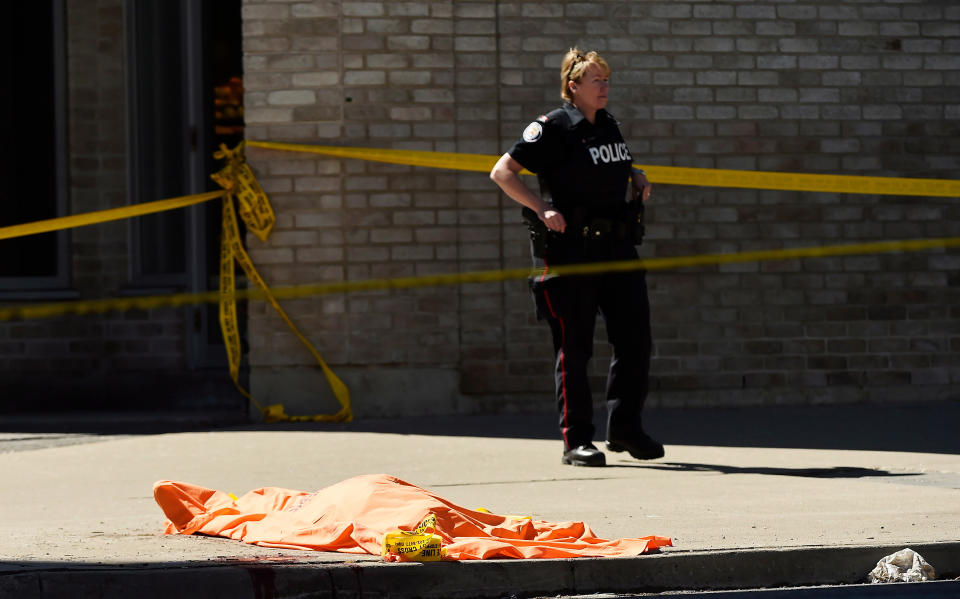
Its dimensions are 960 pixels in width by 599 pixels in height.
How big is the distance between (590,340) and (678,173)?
105 inches

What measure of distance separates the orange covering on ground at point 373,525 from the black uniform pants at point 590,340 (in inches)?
80.6

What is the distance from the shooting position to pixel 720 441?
8234mm

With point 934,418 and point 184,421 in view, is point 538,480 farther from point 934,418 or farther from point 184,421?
point 184,421

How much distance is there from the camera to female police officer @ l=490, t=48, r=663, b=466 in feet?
23.2

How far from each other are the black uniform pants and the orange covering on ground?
2047 mm

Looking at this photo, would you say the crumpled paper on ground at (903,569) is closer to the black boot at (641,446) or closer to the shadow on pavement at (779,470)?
the shadow on pavement at (779,470)

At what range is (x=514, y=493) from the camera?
6410 millimetres

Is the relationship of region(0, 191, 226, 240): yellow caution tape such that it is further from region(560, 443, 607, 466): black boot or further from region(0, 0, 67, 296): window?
region(560, 443, 607, 466): black boot

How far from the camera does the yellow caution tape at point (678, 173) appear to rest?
952 centimetres

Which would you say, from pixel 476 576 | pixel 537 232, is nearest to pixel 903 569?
pixel 476 576

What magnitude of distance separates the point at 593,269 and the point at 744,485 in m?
1.33

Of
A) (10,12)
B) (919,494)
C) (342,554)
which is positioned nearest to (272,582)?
(342,554)

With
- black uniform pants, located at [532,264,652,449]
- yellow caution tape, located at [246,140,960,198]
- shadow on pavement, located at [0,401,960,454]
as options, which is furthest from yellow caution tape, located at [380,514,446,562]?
yellow caution tape, located at [246,140,960,198]

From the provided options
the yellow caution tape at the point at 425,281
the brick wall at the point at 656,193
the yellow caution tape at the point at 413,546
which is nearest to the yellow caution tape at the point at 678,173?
the brick wall at the point at 656,193
